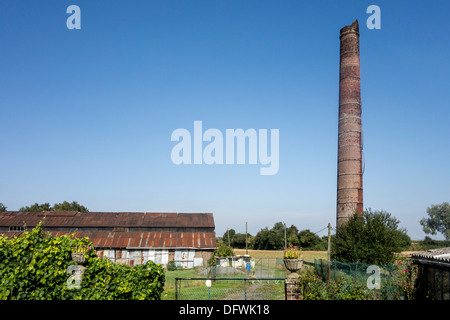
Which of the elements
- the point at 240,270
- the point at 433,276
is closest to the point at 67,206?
the point at 240,270

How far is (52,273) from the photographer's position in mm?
8906

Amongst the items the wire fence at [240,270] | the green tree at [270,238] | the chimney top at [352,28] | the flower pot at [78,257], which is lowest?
the green tree at [270,238]

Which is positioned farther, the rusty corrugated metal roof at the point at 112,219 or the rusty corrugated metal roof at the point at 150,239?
the rusty corrugated metal roof at the point at 112,219

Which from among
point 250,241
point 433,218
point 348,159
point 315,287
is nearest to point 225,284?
point 315,287

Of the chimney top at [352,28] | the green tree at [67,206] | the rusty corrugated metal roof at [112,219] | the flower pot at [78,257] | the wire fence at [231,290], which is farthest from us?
the green tree at [67,206]

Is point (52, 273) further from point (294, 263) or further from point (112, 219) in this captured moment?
point (112, 219)

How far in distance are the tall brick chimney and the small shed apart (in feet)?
43.4

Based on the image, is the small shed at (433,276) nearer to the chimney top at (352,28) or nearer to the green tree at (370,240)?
the green tree at (370,240)

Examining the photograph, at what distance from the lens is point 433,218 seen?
97.1 meters

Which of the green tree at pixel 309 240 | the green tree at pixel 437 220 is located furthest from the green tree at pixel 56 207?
the green tree at pixel 437 220

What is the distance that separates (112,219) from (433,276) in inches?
1381

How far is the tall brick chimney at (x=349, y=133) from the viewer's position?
28.8 m

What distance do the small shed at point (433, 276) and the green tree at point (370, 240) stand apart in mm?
10874
